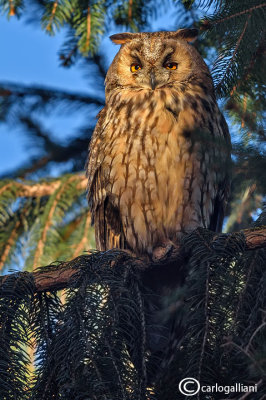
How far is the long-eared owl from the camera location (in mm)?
2459

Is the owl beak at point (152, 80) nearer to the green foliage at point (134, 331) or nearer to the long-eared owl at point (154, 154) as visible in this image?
the long-eared owl at point (154, 154)

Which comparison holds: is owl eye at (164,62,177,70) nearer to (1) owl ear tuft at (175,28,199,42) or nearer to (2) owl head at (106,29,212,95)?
(2) owl head at (106,29,212,95)

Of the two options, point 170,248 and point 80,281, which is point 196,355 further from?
point 170,248

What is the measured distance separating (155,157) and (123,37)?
2.82 feet

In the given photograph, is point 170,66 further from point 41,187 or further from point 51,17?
point 41,187

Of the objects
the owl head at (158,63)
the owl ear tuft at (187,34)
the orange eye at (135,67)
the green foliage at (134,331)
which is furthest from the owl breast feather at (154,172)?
the green foliage at (134,331)

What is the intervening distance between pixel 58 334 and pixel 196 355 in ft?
1.32

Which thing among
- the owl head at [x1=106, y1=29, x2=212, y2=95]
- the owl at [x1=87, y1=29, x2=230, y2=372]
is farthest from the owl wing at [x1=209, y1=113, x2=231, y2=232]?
the owl head at [x1=106, y1=29, x2=212, y2=95]

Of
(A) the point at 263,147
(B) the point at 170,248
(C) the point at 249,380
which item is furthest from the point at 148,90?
(C) the point at 249,380

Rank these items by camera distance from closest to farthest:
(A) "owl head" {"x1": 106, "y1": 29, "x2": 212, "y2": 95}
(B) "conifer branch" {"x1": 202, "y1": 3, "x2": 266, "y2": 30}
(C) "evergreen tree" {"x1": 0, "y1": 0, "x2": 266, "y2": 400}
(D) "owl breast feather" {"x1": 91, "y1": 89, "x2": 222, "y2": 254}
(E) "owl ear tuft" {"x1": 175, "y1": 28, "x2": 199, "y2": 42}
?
(C) "evergreen tree" {"x1": 0, "y1": 0, "x2": 266, "y2": 400}
(B) "conifer branch" {"x1": 202, "y1": 3, "x2": 266, "y2": 30}
(D) "owl breast feather" {"x1": 91, "y1": 89, "x2": 222, "y2": 254}
(A) "owl head" {"x1": 106, "y1": 29, "x2": 212, "y2": 95}
(E) "owl ear tuft" {"x1": 175, "y1": 28, "x2": 199, "y2": 42}

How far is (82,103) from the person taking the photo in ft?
10.2

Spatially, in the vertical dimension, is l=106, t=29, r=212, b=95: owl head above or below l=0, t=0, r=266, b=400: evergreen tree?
above

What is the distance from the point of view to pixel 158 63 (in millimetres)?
2787

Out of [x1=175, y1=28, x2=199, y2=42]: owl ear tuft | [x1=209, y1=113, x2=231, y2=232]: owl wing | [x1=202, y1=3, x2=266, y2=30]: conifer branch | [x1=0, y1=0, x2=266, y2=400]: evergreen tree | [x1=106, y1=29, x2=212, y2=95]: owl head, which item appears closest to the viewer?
[x1=0, y1=0, x2=266, y2=400]: evergreen tree
